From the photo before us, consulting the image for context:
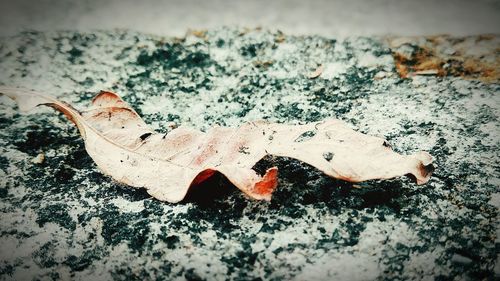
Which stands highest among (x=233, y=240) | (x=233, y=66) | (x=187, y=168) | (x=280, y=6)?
(x=280, y=6)

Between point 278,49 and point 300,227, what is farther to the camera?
point 278,49

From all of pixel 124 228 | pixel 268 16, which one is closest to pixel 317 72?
pixel 268 16

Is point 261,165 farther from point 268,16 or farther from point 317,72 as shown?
point 268,16

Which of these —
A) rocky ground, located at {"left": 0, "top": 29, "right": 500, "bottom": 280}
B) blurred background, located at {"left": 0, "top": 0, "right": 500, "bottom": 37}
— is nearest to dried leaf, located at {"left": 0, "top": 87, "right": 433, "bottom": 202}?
rocky ground, located at {"left": 0, "top": 29, "right": 500, "bottom": 280}

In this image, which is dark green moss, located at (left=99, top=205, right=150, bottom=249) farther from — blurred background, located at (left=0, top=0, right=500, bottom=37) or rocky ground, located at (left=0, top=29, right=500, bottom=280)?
blurred background, located at (left=0, top=0, right=500, bottom=37)

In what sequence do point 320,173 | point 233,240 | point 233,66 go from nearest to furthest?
point 233,240
point 320,173
point 233,66

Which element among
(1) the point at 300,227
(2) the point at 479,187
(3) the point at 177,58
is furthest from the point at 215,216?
(3) the point at 177,58

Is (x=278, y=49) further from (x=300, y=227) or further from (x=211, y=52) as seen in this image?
(x=300, y=227)
